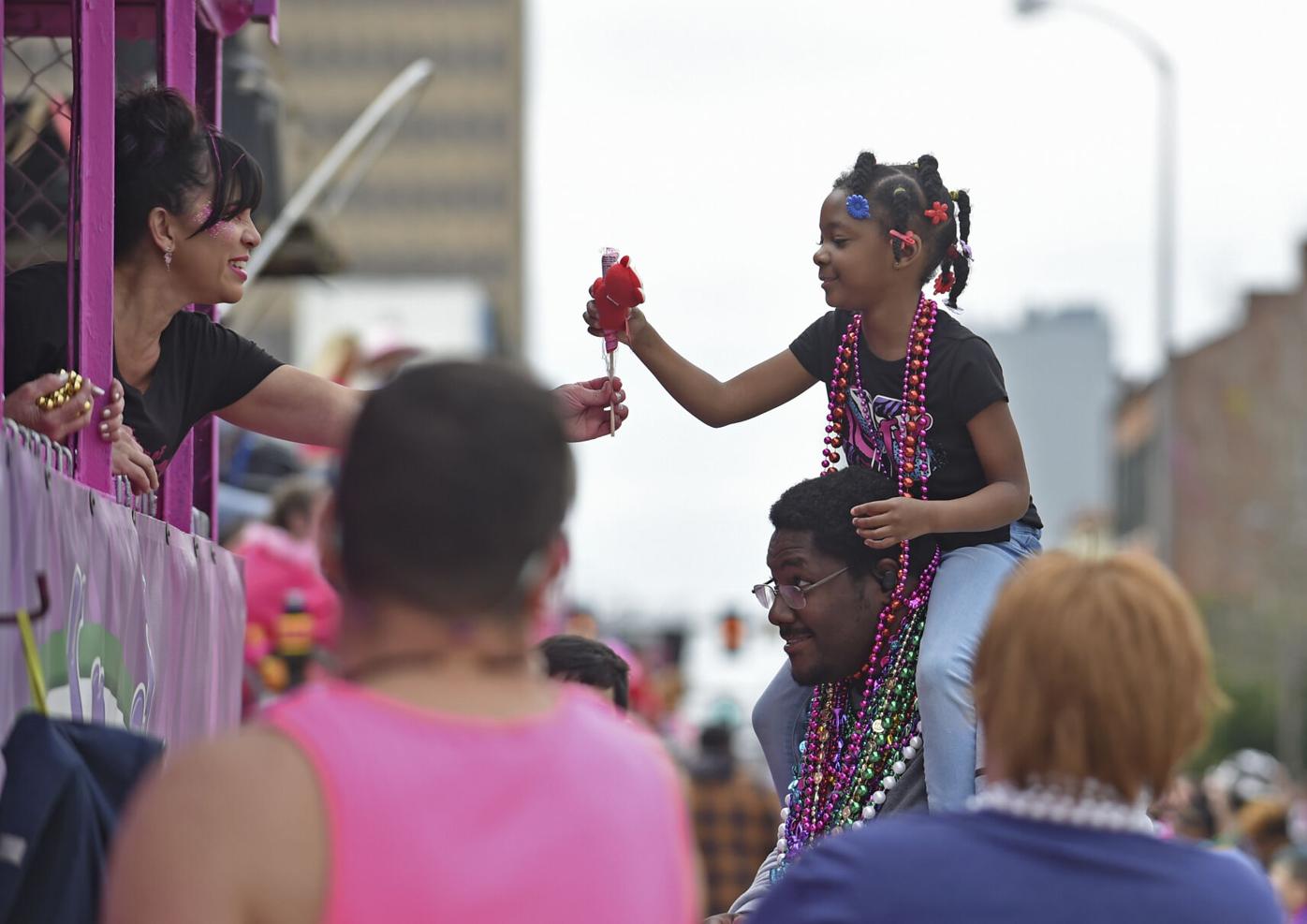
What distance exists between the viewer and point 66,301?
4.23m

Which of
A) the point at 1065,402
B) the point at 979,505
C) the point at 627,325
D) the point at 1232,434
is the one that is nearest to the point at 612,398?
the point at 627,325

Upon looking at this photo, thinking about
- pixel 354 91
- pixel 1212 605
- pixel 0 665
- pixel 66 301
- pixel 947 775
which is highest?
pixel 354 91

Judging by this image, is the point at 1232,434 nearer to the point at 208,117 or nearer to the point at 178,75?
the point at 208,117

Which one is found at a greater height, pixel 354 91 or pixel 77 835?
pixel 354 91

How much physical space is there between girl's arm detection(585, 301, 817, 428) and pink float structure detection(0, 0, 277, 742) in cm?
110

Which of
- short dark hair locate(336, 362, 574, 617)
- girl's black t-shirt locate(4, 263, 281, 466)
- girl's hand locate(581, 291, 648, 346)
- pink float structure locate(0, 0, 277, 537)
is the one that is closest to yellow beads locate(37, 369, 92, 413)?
pink float structure locate(0, 0, 277, 537)

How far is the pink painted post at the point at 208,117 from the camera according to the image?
6066 millimetres

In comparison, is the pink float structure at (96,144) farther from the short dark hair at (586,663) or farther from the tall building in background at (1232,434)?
the tall building in background at (1232,434)

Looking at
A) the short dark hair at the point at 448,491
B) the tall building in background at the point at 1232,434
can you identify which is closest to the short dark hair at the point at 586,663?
the short dark hair at the point at 448,491

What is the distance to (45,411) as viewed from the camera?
376 cm

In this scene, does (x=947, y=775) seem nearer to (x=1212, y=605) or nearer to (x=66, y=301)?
(x=66, y=301)

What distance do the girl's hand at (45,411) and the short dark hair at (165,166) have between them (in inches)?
31.6

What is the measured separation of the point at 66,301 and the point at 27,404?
52 cm

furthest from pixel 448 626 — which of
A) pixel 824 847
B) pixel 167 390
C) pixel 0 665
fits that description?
A: pixel 167 390
